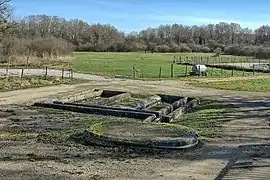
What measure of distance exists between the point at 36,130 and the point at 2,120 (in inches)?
96.9

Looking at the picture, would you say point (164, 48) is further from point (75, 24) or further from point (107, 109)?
point (107, 109)

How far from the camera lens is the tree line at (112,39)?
205 ft

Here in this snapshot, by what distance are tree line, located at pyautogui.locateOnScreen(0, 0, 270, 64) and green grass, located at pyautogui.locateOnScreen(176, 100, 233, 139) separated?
2622 centimetres

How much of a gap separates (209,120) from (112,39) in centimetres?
10936

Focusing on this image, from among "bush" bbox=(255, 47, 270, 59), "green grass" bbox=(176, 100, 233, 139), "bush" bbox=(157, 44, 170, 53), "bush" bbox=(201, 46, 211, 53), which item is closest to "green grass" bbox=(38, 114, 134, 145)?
"green grass" bbox=(176, 100, 233, 139)

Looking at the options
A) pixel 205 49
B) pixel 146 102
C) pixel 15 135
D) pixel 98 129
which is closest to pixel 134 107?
pixel 146 102

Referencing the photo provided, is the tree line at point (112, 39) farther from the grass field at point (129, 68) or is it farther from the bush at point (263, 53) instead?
the grass field at point (129, 68)

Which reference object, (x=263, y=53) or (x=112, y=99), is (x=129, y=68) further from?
(x=263, y=53)

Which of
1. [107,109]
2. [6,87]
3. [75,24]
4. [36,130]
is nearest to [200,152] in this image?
[36,130]

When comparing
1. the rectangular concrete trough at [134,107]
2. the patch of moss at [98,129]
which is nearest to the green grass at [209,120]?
the rectangular concrete trough at [134,107]

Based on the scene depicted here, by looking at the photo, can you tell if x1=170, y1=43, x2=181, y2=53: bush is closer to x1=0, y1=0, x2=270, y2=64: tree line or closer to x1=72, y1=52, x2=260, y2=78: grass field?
x1=0, y1=0, x2=270, y2=64: tree line

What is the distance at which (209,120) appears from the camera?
1593cm

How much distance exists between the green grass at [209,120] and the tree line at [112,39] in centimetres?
2622

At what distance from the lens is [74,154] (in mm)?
9906
